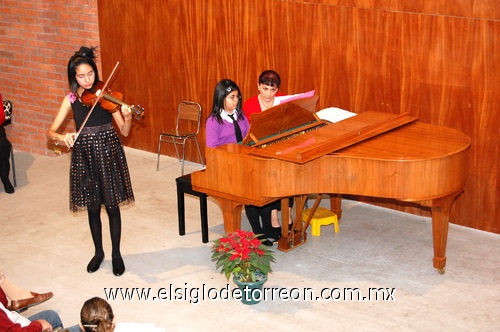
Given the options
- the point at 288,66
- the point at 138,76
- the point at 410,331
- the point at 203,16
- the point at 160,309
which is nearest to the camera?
the point at 410,331

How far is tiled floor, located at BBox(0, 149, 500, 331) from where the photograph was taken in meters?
5.07

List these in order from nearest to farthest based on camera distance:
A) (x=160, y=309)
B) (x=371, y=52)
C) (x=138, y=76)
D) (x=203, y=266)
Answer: (x=160, y=309)
(x=203, y=266)
(x=371, y=52)
(x=138, y=76)

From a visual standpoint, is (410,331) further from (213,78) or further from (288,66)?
(213,78)

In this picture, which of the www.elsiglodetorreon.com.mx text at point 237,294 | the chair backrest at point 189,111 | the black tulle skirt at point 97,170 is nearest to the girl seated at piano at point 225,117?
the black tulle skirt at point 97,170

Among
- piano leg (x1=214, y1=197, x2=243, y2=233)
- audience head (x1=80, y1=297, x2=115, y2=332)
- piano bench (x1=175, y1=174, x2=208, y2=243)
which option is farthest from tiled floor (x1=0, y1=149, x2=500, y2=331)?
audience head (x1=80, y1=297, x2=115, y2=332)

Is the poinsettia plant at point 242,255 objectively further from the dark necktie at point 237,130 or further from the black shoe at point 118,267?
the dark necktie at point 237,130

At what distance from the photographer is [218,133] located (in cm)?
593

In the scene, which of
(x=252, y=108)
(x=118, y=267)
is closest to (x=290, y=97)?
(x=252, y=108)

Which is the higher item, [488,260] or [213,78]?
[213,78]

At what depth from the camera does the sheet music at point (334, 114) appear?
245 inches

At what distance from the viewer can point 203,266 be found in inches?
229

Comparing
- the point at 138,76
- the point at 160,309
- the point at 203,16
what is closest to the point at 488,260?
the point at 160,309

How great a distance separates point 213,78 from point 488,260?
322cm

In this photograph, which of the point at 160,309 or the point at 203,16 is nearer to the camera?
the point at 160,309
